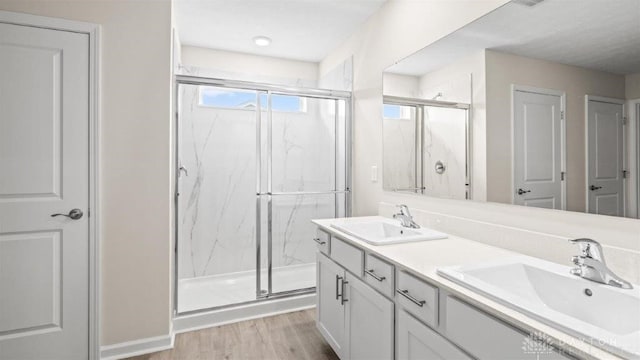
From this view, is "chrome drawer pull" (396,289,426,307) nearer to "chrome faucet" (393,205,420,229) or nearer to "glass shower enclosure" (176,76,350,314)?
"chrome faucet" (393,205,420,229)

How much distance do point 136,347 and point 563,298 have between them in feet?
7.80

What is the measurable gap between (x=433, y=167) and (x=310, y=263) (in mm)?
1711

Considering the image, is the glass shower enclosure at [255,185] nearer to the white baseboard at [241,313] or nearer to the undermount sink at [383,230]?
the white baseboard at [241,313]

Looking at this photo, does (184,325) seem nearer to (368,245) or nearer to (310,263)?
(310,263)

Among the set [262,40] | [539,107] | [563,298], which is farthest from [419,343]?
[262,40]

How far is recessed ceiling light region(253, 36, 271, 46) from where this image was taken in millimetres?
3111

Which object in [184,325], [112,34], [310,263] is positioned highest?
[112,34]

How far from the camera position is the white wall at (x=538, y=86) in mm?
1251

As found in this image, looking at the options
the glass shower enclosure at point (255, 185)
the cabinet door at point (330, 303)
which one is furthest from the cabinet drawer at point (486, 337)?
the glass shower enclosure at point (255, 185)

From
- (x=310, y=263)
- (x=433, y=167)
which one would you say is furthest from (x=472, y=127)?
(x=310, y=263)

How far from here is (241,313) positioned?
2568mm

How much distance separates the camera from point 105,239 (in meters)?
2.03

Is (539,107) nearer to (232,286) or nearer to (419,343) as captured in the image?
(419,343)

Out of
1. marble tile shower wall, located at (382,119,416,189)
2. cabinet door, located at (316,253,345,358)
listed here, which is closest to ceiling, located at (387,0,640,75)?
marble tile shower wall, located at (382,119,416,189)
